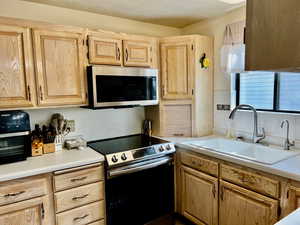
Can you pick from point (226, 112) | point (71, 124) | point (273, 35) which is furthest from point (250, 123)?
point (273, 35)

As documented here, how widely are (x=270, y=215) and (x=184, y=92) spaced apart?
55.0 inches

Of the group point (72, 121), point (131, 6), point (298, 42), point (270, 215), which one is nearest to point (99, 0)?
point (131, 6)

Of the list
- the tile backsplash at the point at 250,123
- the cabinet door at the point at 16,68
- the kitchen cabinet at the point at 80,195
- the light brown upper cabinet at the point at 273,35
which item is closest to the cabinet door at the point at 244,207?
the tile backsplash at the point at 250,123

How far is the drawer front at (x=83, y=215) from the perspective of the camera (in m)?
1.70

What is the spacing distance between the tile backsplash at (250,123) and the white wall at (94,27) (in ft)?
3.13

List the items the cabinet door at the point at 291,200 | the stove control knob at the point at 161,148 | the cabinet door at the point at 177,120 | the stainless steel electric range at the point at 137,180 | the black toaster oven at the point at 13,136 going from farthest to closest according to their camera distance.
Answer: the cabinet door at the point at 177,120
the stove control knob at the point at 161,148
the stainless steel electric range at the point at 137,180
the black toaster oven at the point at 13,136
the cabinet door at the point at 291,200

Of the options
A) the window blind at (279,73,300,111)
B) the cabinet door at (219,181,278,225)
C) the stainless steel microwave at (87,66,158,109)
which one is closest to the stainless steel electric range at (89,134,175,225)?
the stainless steel microwave at (87,66,158,109)

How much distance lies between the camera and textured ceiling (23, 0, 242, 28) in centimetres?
202

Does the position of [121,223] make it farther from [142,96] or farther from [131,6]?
[131,6]

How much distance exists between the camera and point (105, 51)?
2.09m

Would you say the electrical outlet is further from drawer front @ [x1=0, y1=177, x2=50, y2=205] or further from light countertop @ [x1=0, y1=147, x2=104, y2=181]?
drawer front @ [x1=0, y1=177, x2=50, y2=205]

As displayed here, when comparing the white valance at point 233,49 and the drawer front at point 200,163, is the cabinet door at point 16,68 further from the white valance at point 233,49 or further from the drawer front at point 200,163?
the white valance at point 233,49

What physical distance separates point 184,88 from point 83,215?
5.27 ft

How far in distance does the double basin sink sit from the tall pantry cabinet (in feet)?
0.83
